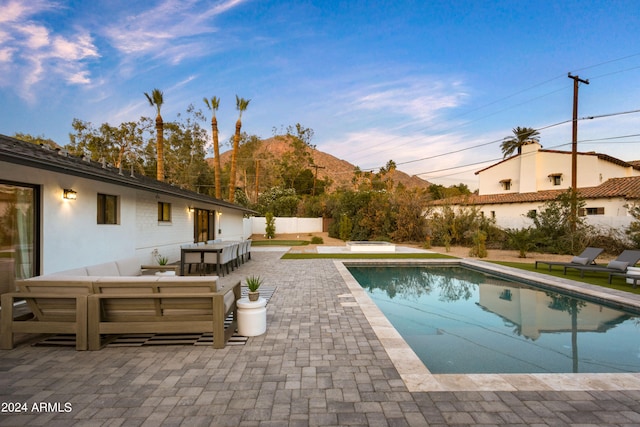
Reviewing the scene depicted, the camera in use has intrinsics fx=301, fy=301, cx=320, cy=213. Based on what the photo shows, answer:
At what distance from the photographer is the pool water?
4020mm

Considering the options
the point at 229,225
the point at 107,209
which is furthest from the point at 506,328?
the point at 229,225

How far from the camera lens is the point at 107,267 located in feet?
18.3

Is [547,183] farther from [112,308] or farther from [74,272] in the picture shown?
[74,272]

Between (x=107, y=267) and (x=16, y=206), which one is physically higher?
(x=16, y=206)

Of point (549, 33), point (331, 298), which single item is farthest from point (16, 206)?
point (549, 33)

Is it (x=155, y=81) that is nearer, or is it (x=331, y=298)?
(x=331, y=298)

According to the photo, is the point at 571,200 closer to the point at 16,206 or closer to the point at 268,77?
the point at 268,77

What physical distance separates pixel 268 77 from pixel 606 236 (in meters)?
21.5

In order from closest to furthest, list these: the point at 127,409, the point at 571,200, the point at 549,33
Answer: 1. the point at 127,409
2. the point at 549,33
3. the point at 571,200

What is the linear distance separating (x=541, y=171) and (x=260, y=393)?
Result: 2972cm

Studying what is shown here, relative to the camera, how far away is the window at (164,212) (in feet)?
33.7

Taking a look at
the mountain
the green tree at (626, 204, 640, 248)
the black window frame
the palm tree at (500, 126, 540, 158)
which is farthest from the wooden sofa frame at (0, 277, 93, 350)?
the mountain

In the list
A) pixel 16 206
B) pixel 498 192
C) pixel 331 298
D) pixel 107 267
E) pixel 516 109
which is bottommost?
pixel 331 298

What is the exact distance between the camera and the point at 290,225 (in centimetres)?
2980
